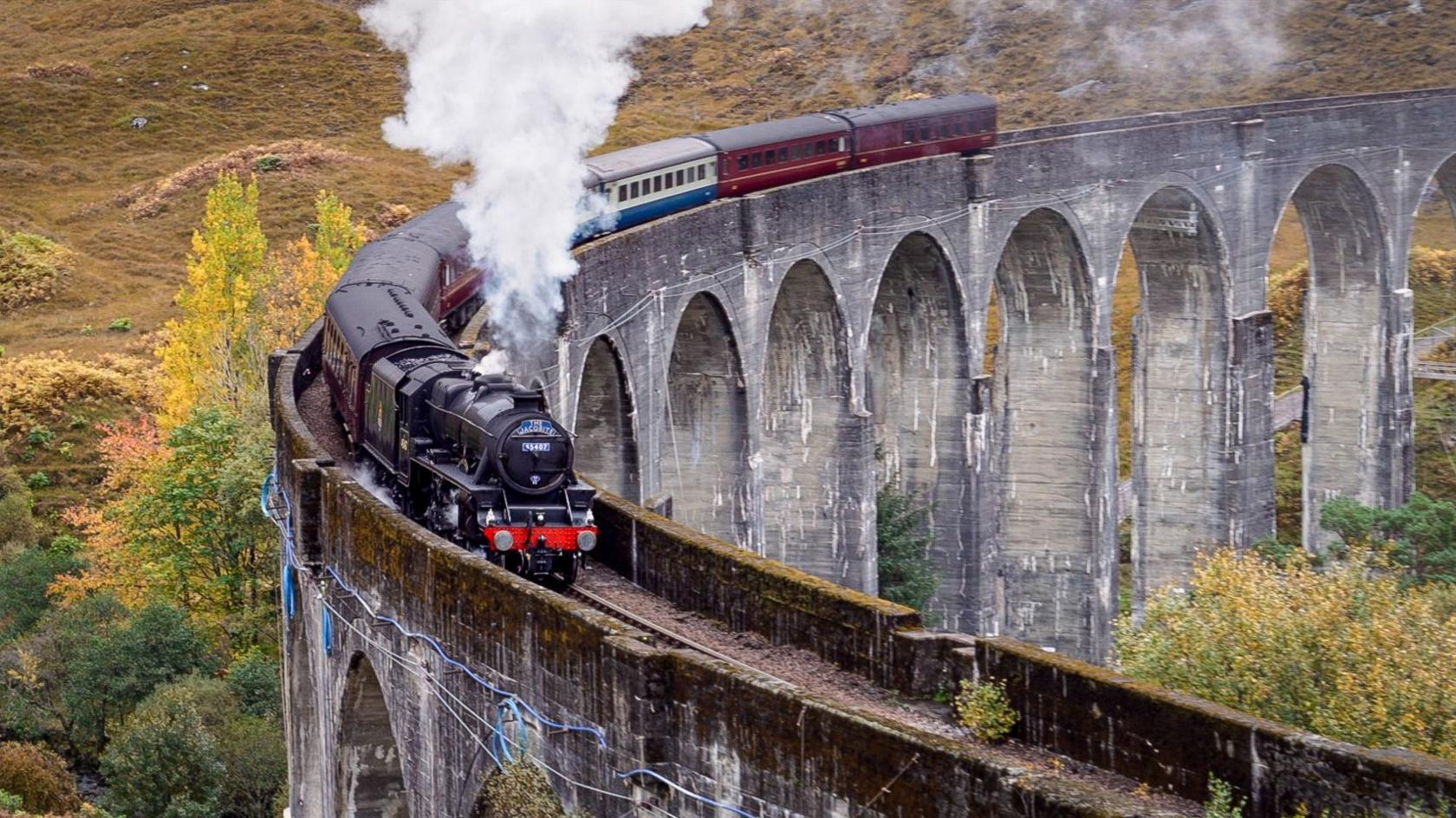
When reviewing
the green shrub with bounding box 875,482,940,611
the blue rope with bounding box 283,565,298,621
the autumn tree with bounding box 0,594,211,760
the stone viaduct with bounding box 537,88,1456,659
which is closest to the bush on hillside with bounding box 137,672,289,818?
the autumn tree with bounding box 0,594,211,760

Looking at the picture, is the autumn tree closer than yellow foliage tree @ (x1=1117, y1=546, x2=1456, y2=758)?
No

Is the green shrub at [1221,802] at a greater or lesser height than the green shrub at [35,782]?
greater

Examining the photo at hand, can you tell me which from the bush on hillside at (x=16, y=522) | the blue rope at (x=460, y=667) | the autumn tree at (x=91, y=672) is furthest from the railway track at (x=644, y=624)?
the bush on hillside at (x=16, y=522)

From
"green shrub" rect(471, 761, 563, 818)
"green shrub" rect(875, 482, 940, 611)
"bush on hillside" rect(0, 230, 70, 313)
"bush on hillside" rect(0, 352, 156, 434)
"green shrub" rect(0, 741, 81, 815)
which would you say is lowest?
"green shrub" rect(0, 741, 81, 815)

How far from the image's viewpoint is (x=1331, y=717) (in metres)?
15.9

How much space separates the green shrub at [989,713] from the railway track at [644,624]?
1793 mm

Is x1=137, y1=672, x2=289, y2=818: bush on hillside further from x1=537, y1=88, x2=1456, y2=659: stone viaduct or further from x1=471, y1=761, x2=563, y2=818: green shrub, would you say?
x1=471, y1=761, x2=563, y2=818: green shrub

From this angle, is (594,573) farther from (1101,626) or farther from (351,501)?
(1101,626)

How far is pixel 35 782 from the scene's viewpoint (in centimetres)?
2945

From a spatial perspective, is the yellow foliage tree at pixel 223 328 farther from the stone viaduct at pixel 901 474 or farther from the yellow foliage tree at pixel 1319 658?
the yellow foliage tree at pixel 1319 658

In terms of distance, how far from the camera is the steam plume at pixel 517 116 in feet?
80.9

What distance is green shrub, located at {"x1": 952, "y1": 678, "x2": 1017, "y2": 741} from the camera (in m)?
13.0

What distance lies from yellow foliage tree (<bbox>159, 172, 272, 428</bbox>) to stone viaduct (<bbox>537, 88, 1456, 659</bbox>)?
38.0 ft

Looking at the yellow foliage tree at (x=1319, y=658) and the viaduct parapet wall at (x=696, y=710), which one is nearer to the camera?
the viaduct parapet wall at (x=696, y=710)
